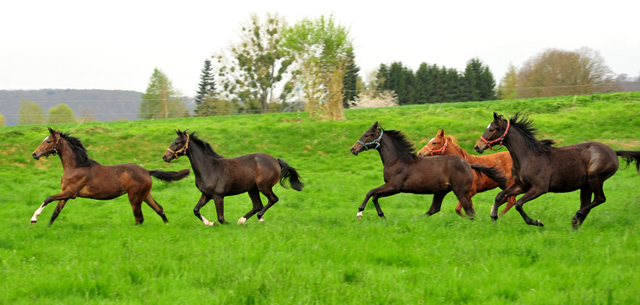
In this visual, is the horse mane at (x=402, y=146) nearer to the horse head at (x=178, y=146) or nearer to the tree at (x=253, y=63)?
the horse head at (x=178, y=146)

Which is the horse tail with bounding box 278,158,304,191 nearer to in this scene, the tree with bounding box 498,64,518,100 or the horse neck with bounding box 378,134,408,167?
the horse neck with bounding box 378,134,408,167

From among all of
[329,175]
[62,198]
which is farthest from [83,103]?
[62,198]

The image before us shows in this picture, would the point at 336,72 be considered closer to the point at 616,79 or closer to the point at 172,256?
the point at 172,256

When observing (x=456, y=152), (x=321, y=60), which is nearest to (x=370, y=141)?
(x=456, y=152)

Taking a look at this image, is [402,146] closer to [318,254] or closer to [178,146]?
[318,254]

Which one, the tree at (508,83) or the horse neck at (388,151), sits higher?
the tree at (508,83)

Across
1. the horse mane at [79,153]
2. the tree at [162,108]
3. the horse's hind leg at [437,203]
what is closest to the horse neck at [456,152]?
the horse's hind leg at [437,203]

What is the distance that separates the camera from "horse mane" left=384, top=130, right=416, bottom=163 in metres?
9.27

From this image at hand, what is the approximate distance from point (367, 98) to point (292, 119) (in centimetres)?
2346

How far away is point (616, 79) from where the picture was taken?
40750 mm

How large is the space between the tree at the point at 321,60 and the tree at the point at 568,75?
19.0m

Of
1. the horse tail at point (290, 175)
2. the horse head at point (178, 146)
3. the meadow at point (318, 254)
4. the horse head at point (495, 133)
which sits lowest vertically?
the meadow at point (318, 254)

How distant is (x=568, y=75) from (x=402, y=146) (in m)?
37.9

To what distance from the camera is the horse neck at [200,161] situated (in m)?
9.21
